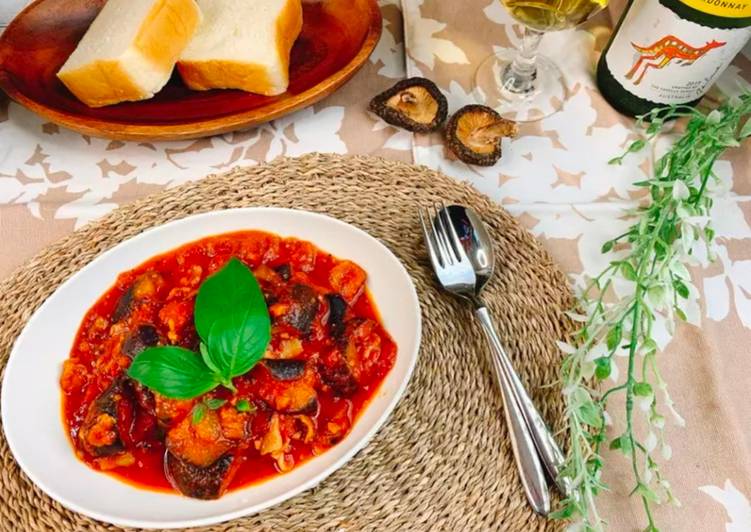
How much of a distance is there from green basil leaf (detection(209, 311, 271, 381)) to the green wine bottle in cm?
90

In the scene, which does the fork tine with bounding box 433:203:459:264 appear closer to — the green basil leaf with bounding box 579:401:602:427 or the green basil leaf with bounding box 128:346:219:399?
the green basil leaf with bounding box 579:401:602:427

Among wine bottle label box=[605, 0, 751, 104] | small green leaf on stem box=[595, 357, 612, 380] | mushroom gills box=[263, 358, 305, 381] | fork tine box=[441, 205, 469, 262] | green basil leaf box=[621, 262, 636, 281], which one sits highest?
wine bottle label box=[605, 0, 751, 104]

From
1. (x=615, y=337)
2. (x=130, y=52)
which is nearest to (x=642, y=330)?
(x=615, y=337)

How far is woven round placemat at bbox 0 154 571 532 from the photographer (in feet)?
3.07

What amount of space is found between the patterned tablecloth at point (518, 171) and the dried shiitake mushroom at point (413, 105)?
0.12 ft

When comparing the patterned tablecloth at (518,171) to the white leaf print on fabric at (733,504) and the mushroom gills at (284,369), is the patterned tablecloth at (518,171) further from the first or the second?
the mushroom gills at (284,369)

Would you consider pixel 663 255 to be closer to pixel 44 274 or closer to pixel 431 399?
pixel 431 399

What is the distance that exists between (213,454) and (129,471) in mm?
136

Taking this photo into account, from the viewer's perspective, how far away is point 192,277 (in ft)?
3.52

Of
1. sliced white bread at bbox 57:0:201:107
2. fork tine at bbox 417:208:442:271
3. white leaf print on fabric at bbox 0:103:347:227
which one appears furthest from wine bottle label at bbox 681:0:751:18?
sliced white bread at bbox 57:0:201:107

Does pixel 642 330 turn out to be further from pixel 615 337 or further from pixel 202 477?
pixel 202 477

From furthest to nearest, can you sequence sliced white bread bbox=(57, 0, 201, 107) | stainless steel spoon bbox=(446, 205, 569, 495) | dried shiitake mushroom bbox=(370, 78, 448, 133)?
dried shiitake mushroom bbox=(370, 78, 448, 133), sliced white bread bbox=(57, 0, 201, 107), stainless steel spoon bbox=(446, 205, 569, 495)

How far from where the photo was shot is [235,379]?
37.2 inches

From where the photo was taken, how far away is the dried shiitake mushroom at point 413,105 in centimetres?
135
